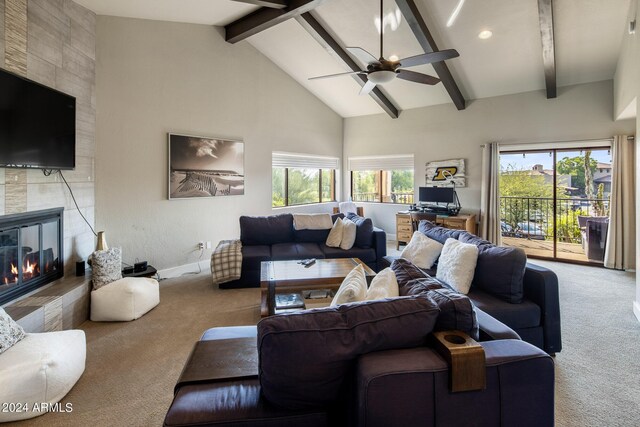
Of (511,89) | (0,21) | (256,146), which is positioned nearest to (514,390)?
(0,21)

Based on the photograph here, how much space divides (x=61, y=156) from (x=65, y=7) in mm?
1595

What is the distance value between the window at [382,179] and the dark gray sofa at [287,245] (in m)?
2.64

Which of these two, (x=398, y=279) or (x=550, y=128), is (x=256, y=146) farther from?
(x=550, y=128)

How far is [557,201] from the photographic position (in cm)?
553

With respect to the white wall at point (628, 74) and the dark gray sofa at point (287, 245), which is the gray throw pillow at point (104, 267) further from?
the white wall at point (628, 74)

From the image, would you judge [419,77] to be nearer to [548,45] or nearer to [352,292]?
[548,45]

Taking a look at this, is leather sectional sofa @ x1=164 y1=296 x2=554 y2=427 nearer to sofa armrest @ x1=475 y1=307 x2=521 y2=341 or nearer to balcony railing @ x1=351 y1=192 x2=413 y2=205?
sofa armrest @ x1=475 y1=307 x2=521 y2=341

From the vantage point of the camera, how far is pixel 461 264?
8.70 feet

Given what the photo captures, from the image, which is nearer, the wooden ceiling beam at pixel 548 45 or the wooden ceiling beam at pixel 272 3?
the wooden ceiling beam at pixel 548 45

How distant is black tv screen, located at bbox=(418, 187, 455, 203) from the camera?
606 centimetres

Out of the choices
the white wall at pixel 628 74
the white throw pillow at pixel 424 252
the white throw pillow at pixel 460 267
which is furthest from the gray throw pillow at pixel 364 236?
the white wall at pixel 628 74

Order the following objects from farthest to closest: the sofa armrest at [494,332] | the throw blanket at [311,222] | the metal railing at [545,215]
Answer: the metal railing at [545,215] → the throw blanket at [311,222] → the sofa armrest at [494,332]

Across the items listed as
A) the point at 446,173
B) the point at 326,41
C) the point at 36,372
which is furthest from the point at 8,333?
the point at 446,173

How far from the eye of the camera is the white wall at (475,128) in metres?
4.90
